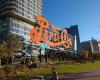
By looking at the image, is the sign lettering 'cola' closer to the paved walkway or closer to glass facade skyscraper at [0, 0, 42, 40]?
glass facade skyscraper at [0, 0, 42, 40]

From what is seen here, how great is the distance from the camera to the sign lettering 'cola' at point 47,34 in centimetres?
5264

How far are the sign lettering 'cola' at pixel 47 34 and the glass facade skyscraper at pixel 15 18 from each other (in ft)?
68.9

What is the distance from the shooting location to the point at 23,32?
99250 mm

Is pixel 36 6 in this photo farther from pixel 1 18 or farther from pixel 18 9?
pixel 1 18

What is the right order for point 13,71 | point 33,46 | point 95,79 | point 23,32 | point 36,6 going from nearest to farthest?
1. point 95,79
2. point 13,71
3. point 33,46
4. point 23,32
5. point 36,6

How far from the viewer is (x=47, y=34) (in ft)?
232

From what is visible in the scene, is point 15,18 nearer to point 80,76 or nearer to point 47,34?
point 47,34

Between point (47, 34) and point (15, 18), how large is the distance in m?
30.9

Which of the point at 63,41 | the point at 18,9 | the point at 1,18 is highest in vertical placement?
the point at 18,9

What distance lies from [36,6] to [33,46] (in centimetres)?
4327

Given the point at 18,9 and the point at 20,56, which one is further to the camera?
the point at 18,9

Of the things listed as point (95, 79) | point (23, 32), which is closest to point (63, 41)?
point (23, 32)

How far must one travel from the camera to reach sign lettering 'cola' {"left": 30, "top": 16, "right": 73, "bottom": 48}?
173ft

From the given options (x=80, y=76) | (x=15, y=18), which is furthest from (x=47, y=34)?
(x=80, y=76)
